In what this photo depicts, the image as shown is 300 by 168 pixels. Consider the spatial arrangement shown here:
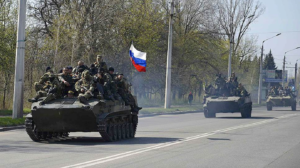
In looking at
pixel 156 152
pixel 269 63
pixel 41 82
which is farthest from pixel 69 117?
pixel 269 63

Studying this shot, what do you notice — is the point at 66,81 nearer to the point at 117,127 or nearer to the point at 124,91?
Result: the point at 117,127

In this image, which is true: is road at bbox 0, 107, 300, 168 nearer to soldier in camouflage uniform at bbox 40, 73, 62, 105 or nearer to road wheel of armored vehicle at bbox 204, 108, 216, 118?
soldier in camouflage uniform at bbox 40, 73, 62, 105

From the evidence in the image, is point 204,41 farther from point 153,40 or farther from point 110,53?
point 110,53

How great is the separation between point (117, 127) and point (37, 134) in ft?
7.60

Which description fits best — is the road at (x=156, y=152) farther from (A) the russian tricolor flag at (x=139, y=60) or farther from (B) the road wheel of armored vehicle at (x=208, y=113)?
(B) the road wheel of armored vehicle at (x=208, y=113)

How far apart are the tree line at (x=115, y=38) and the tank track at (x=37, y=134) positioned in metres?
15.0

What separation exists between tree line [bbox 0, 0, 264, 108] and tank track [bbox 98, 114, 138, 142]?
1471 cm

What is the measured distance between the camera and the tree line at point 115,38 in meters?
32.3

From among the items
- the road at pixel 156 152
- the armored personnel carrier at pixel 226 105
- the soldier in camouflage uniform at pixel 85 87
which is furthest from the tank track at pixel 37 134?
the armored personnel carrier at pixel 226 105

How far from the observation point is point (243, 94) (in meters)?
30.7

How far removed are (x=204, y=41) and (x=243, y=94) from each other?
19.9m

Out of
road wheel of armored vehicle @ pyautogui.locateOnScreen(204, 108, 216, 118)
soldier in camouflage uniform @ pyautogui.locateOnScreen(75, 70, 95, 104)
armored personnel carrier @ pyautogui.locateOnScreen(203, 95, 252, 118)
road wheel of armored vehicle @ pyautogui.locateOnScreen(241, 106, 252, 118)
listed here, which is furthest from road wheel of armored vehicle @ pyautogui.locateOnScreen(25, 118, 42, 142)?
road wheel of armored vehicle @ pyautogui.locateOnScreen(241, 106, 252, 118)

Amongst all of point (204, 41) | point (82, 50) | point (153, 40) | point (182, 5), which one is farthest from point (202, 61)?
point (82, 50)

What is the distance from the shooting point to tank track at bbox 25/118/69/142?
14109 millimetres
